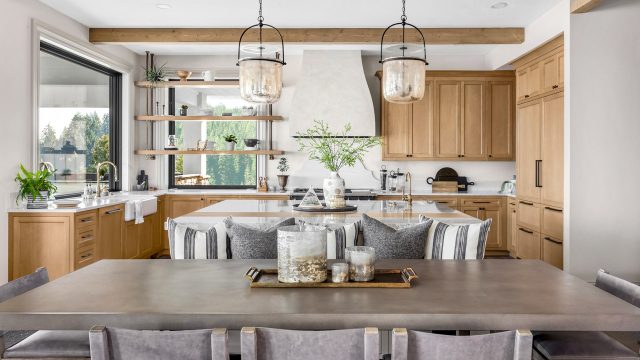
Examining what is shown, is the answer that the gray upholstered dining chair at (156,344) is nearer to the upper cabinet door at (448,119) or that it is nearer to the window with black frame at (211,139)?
the upper cabinet door at (448,119)

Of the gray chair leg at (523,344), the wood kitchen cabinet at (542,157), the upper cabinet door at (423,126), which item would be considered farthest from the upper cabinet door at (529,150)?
the gray chair leg at (523,344)

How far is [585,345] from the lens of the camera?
5.21ft

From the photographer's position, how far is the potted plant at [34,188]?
164 inches

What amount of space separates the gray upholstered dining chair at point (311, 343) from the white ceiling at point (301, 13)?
161 inches

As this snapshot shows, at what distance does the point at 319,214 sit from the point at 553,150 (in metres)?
2.79

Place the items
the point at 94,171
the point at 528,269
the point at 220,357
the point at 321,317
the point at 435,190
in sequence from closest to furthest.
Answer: the point at 220,357 → the point at 321,317 → the point at 528,269 → the point at 94,171 → the point at 435,190

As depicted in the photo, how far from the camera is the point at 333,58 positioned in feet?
21.0

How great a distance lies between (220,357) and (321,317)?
11.2 inches

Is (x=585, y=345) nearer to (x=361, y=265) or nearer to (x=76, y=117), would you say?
(x=361, y=265)

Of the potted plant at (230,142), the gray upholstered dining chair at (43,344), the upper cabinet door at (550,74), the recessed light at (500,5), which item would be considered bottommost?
the gray upholstered dining chair at (43,344)

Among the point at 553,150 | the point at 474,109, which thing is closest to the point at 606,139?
the point at 553,150

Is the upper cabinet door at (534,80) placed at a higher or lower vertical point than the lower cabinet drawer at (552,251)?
higher

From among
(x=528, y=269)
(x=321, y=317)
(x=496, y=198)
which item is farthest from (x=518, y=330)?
(x=496, y=198)

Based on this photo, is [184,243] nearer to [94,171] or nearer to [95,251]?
[95,251]
